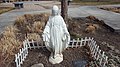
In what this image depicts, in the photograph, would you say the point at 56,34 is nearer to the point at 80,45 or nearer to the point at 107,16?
the point at 80,45

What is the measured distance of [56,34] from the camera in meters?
5.81

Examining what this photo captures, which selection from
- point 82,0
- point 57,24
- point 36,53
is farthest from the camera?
point 82,0

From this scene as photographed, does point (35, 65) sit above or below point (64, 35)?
below

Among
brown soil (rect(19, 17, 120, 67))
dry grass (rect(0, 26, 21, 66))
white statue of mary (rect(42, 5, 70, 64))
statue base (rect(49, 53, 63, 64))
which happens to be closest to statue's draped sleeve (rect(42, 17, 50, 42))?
white statue of mary (rect(42, 5, 70, 64))

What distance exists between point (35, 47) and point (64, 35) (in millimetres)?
1913

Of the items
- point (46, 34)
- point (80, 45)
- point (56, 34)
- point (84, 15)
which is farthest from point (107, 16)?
point (46, 34)

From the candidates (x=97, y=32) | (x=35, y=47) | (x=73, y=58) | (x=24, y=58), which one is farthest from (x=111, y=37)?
(x=24, y=58)

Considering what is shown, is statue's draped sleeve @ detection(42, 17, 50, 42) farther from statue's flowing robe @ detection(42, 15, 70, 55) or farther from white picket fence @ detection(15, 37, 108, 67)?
white picket fence @ detection(15, 37, 108, 67)

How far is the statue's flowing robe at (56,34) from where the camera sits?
573 centimetres

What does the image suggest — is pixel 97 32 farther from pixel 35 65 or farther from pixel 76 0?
pixel 76 0

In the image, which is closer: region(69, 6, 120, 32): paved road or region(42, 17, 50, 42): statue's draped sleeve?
region(42, 17, 50, 42): statue's draped sleeve

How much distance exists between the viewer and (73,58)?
6684 mm

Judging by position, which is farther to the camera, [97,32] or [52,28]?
[97,32]

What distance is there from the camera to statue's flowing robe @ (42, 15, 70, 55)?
5732mm
